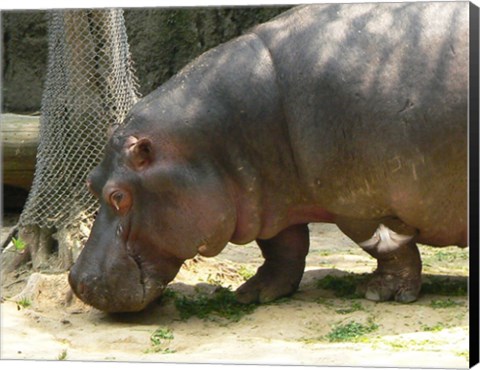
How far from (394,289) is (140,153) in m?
1.84

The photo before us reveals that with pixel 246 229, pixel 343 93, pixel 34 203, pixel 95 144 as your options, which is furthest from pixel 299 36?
pixel 34 203

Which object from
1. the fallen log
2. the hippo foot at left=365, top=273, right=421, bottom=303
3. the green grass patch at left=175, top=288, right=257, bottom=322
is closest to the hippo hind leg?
the hippo foot at left=365, top=273, right=421, bottom=303

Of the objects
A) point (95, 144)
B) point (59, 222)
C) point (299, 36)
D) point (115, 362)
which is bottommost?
point (115, 362)

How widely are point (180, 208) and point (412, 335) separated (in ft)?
5.44

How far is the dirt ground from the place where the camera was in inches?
265

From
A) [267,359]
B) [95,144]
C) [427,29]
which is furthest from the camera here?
[95,144]

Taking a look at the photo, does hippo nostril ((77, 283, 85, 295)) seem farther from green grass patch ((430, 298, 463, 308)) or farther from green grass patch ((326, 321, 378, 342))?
green grass patch ((430, 298, 463, 308))

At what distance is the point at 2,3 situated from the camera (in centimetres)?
765

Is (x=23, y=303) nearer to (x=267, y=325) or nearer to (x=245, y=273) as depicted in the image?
(x=245, y=273)

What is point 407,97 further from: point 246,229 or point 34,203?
point 34,203

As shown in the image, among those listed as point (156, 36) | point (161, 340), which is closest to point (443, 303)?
point (161, 340)

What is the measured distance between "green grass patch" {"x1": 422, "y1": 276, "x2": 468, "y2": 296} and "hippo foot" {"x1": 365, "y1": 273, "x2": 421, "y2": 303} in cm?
16

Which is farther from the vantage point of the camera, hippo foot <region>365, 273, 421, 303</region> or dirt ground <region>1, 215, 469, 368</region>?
hippo foot <region>365, 273, 421, 303</region>

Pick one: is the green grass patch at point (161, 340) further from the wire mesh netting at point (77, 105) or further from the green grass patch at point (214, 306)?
the wire mesh netting at point (77, 105)
